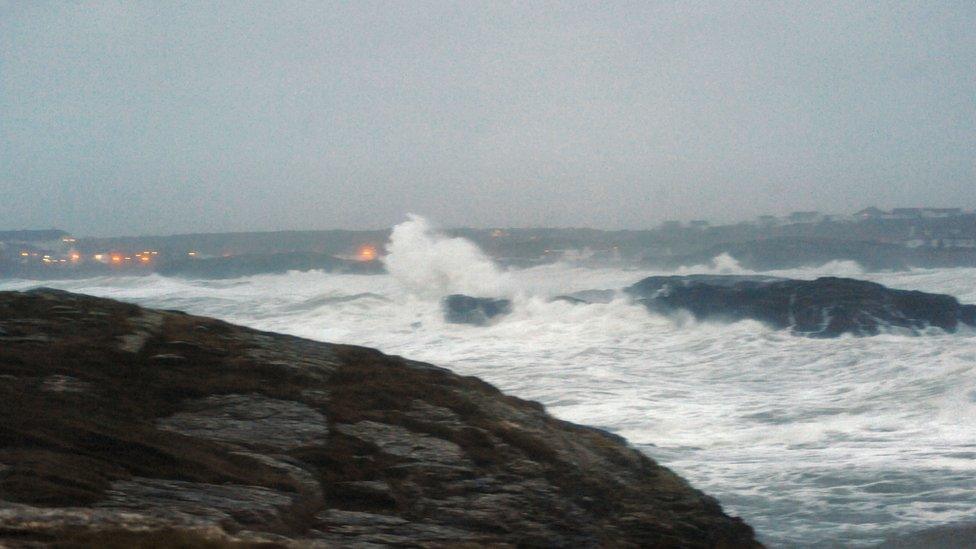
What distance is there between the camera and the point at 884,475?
11.5 m

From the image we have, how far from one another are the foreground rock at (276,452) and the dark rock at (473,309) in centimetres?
2638

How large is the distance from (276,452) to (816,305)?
2717 centimetres

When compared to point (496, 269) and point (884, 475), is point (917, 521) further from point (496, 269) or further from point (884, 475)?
point (496, 269)

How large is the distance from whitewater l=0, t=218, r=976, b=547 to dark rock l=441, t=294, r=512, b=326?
711mm

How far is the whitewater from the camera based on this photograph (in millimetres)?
10484

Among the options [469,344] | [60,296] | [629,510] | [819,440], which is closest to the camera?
[629,510]

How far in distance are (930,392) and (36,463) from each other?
678 inches

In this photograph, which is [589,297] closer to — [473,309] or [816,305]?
[473,309]

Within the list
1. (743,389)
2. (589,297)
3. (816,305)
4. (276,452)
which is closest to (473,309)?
(589,297)

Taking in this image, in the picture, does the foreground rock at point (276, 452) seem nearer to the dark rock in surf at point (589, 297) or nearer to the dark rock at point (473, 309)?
the dark rock at point (473, 309)

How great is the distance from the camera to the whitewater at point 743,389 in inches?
413

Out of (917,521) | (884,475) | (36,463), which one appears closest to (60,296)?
(36,463)

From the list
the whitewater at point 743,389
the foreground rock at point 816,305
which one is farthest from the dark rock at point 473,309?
the foreground rock at point 816,305

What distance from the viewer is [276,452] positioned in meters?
6.22
